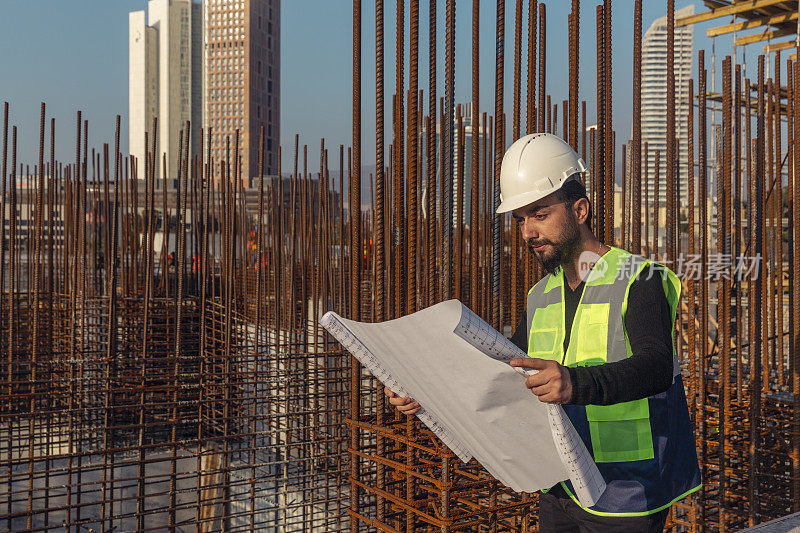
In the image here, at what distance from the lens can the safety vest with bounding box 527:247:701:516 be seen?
188cm

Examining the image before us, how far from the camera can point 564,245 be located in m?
2.00

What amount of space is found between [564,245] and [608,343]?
29 cm

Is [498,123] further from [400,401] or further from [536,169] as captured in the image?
[400,401]

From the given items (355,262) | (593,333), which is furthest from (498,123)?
(593,333)

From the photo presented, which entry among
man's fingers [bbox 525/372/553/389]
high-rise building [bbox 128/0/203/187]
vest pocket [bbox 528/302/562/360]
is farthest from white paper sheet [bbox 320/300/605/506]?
high-rise building [bbox 128/0/203/187]

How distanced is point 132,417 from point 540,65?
29.0 ft

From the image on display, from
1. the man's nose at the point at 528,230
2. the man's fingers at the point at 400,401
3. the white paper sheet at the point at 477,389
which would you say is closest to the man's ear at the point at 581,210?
the man's nose at the point at 528,230

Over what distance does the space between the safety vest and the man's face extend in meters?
0.10

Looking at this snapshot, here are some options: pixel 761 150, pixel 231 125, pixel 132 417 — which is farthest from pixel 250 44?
A: pixel 761 150

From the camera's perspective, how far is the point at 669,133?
155 inches

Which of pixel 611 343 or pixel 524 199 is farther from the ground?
pixel 524 199

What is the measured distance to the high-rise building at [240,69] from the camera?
8881cm

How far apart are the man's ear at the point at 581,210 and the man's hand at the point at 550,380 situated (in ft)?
1.78

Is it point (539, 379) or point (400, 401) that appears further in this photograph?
point (400, 401)
